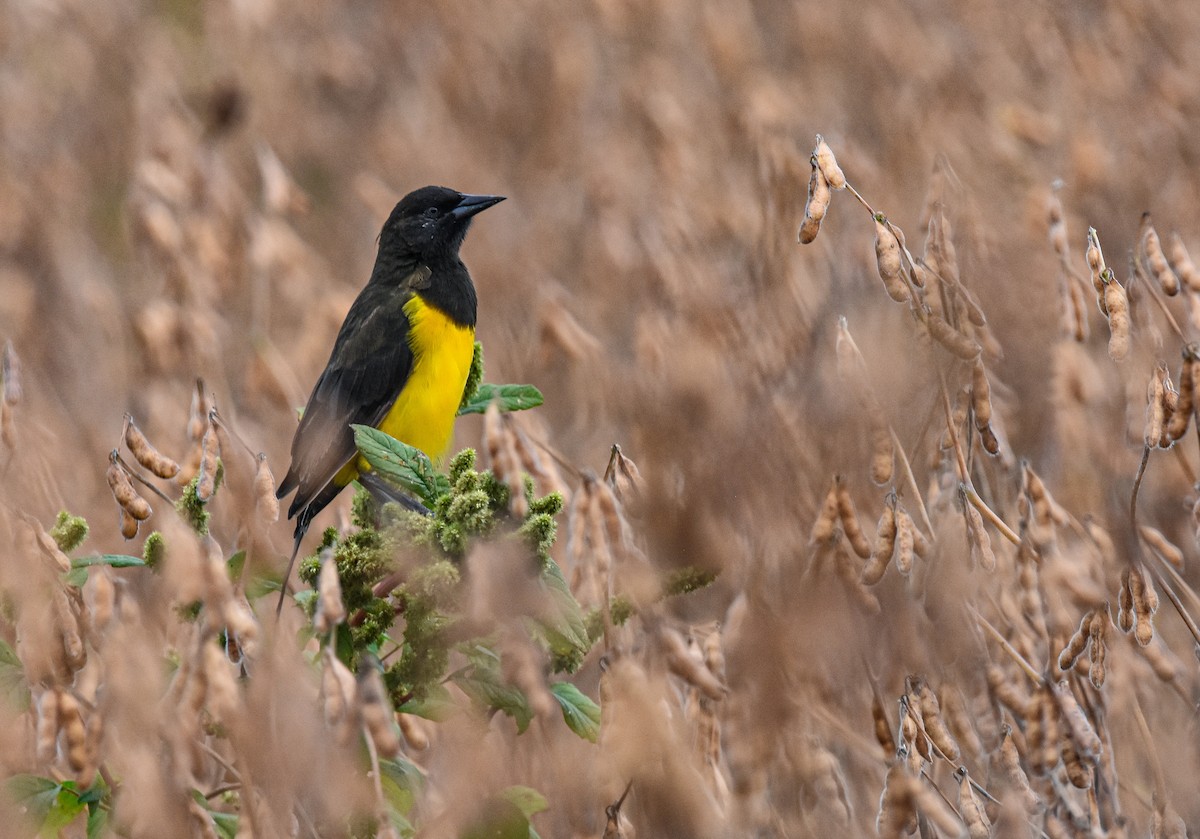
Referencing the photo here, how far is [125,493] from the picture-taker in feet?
6.91

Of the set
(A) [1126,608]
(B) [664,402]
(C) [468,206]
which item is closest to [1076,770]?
(A) [1126,608]

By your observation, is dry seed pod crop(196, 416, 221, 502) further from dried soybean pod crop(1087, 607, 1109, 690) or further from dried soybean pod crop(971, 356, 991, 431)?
dried soybean pod crop(1087, 607, 1109, 690)

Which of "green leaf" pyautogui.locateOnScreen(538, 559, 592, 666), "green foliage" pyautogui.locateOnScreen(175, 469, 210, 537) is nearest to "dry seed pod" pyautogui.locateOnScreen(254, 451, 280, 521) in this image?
"green foliage" pyautogui.locateOnScreen(175, 469, 210, 537)

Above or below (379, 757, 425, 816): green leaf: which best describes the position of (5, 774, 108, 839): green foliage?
above

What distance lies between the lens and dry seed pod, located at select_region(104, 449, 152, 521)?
210 cm

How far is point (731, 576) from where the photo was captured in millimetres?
2699

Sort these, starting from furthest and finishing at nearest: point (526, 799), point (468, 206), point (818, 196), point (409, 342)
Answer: point (468, 206)
point (409, 342)
point (818, 196)
point (526, 799)

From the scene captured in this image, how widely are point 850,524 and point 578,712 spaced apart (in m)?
0.58

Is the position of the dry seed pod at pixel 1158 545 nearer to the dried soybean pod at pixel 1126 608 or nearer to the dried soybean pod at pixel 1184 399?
the dried soybean pod at pixel 1126 608

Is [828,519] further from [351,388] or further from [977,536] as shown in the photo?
[351,388]

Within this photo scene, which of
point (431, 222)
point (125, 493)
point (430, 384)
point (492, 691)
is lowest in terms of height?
point (430, 384)

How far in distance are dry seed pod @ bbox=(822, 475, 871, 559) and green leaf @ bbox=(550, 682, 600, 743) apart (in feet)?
1.74

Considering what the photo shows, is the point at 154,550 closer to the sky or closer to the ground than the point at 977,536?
closer to the sky

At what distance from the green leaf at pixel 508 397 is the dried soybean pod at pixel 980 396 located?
78 cm
